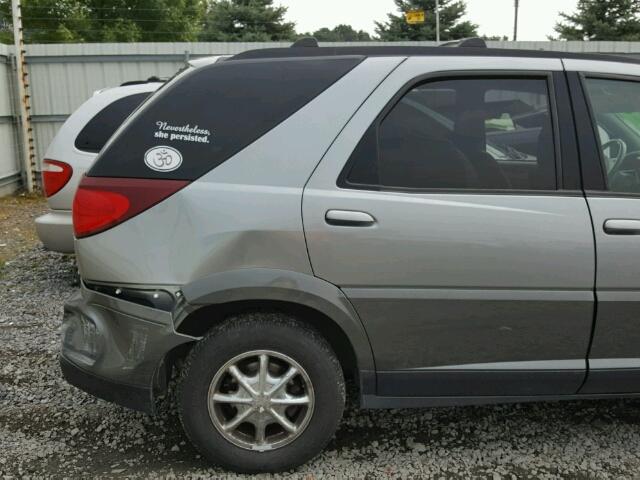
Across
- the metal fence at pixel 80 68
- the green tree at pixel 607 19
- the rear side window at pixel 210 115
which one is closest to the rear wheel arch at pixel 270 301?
the rear side window at pixel 210 115

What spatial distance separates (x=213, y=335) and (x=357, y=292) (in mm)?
605

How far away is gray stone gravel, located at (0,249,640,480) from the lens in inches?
111

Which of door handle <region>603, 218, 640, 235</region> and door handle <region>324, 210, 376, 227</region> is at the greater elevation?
door handle <region>324, 210, 376, 227</region>

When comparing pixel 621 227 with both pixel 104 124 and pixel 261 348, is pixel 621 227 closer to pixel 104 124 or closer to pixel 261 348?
pixel 261 348

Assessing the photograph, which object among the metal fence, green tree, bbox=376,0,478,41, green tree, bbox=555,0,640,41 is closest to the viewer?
the metal fence

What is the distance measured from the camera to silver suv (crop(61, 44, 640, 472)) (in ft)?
8.21

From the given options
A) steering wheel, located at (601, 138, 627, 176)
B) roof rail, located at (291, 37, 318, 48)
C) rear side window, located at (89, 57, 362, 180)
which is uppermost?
roof rail, located at (291, 37, 318, 48)

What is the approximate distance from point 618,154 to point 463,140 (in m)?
0.73

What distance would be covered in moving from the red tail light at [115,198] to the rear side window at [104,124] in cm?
277

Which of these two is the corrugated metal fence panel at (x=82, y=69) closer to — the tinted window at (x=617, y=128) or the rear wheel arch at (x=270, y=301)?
the tinted window at (x=617, y=128)

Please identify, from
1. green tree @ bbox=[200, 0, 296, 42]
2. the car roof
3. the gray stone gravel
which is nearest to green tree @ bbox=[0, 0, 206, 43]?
green tree @ bbox=[200, 0, 296, 42]

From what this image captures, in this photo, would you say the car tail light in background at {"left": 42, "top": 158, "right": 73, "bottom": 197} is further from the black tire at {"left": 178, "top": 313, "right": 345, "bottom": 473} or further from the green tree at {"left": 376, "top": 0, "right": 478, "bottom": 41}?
the green tree at {"left": 376, "top": 0, "right": 478, "bottom": 41}

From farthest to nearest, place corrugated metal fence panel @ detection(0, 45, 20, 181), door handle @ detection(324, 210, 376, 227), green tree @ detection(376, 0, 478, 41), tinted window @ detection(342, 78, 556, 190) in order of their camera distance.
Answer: green tree @ detection(376, 0, 478, 41), corrugated metal fence panel @ detection(0, 45, 20, 181), tinted window @ detection(342, 78, 556, 190), door handle @ detection(324, 210, 376, 227)

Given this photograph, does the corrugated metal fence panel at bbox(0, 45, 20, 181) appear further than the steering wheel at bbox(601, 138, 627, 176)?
Yes
